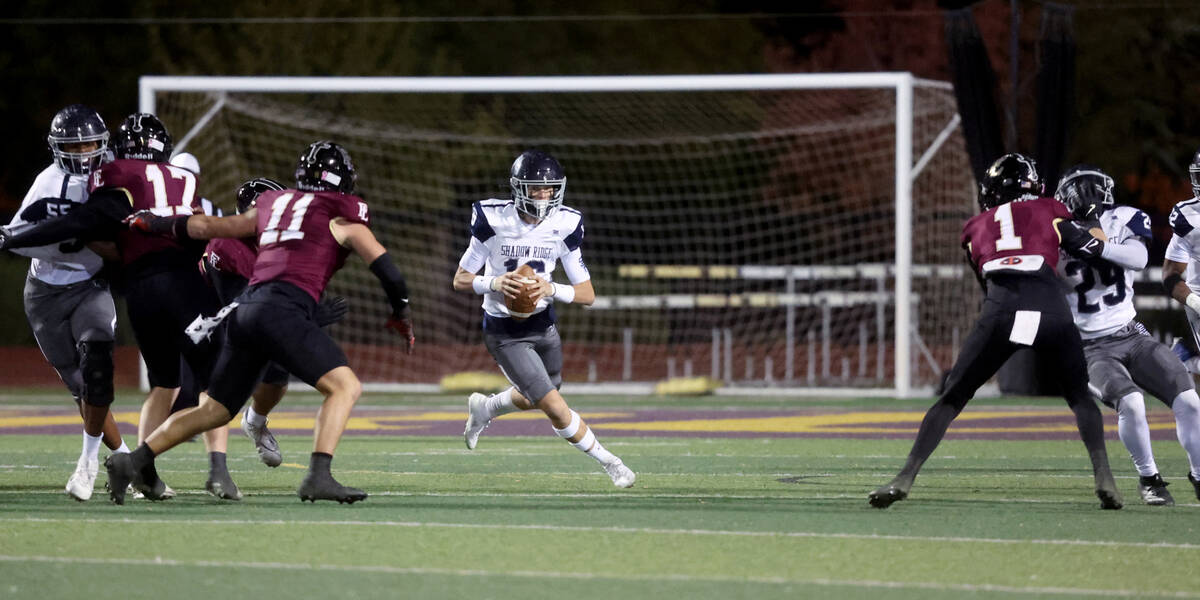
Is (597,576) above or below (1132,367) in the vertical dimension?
below

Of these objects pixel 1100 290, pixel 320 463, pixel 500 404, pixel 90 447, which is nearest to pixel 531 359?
pixel 500 404

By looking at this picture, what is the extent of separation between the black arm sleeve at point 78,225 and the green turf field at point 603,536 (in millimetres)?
1257

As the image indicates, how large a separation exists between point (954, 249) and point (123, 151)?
12.2m

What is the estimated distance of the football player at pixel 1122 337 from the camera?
28.7ft

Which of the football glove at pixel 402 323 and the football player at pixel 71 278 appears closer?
the football glove at pixel 402 323

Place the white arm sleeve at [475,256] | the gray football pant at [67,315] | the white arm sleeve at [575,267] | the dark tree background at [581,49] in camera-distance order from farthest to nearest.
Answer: the dark tree background at [581,49], the white arm sleeve at [475,256], the white arm sleeve at [575,267], the gray football pant at [67,315]

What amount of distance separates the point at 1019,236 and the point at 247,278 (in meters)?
4.15

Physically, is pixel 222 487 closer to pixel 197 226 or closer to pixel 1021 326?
pixel 197 226

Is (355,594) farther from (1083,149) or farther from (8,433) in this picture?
(1083,149)

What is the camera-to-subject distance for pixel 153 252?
341 inches

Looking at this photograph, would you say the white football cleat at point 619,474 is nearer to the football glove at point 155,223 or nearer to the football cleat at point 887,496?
the football cleat at point 887,496

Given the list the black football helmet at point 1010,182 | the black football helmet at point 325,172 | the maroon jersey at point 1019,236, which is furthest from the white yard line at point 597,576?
the black football helmet at point 1010,182

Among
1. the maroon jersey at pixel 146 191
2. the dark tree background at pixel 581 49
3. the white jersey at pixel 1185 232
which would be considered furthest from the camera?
the dark tree background at pixel 581 49

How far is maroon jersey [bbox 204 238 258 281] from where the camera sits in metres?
9.59
